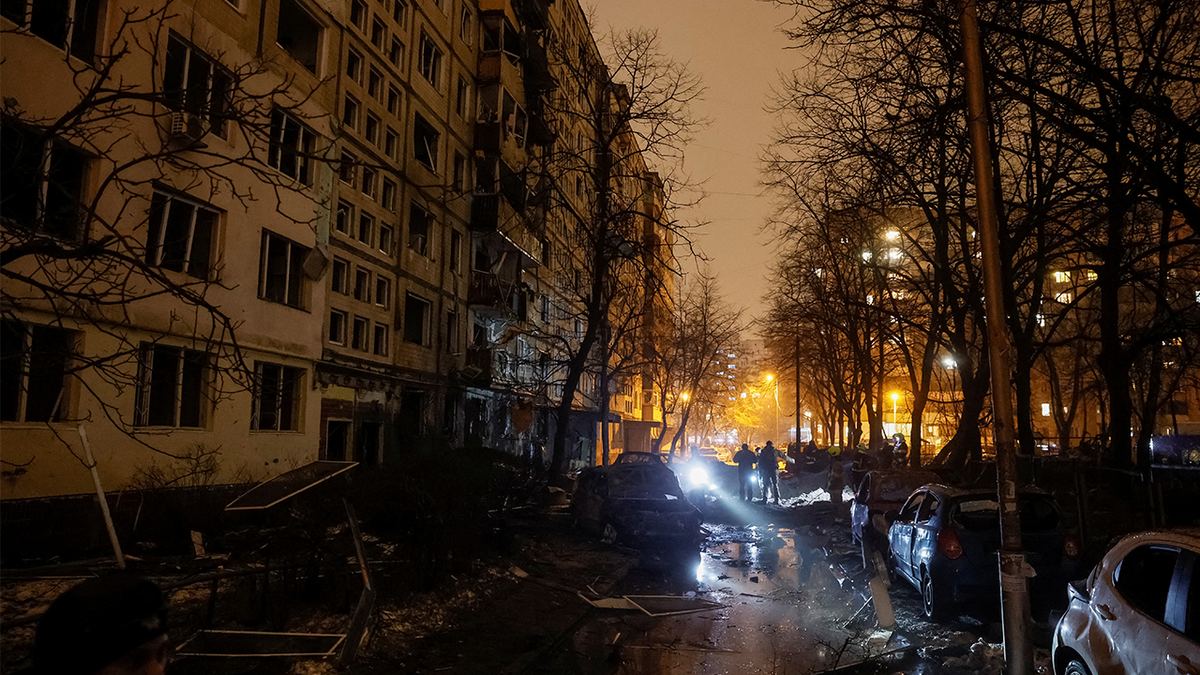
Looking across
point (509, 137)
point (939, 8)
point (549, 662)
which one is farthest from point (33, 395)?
point (509, 137)

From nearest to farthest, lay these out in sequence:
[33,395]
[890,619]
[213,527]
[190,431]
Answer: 1. [890,619]
2. [33,395]
3. [213,527]
4. [190,431]

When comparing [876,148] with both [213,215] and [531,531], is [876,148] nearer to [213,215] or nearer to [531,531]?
[531,531]

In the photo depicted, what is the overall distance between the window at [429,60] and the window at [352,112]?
501cm

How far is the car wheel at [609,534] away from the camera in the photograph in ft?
48.2

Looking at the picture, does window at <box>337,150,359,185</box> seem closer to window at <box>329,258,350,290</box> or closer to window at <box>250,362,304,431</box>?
window at <box>329,258,350,290</box>

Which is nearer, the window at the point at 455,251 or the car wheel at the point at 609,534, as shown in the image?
the car wheel at the point at 609,534

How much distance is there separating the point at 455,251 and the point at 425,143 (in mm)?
4717

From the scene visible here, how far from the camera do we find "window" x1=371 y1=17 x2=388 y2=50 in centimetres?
2386

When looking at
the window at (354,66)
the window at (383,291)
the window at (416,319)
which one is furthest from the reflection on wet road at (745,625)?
the window at (354,66)

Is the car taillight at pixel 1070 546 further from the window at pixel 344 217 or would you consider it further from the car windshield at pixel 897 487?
the window at pixel 344 217

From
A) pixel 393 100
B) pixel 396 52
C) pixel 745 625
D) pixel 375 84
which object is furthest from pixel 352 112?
pixel 745 625

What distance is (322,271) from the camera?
62.7ft

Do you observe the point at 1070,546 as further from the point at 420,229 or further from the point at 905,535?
the point at 420,229

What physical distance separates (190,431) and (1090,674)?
49.8 ft
